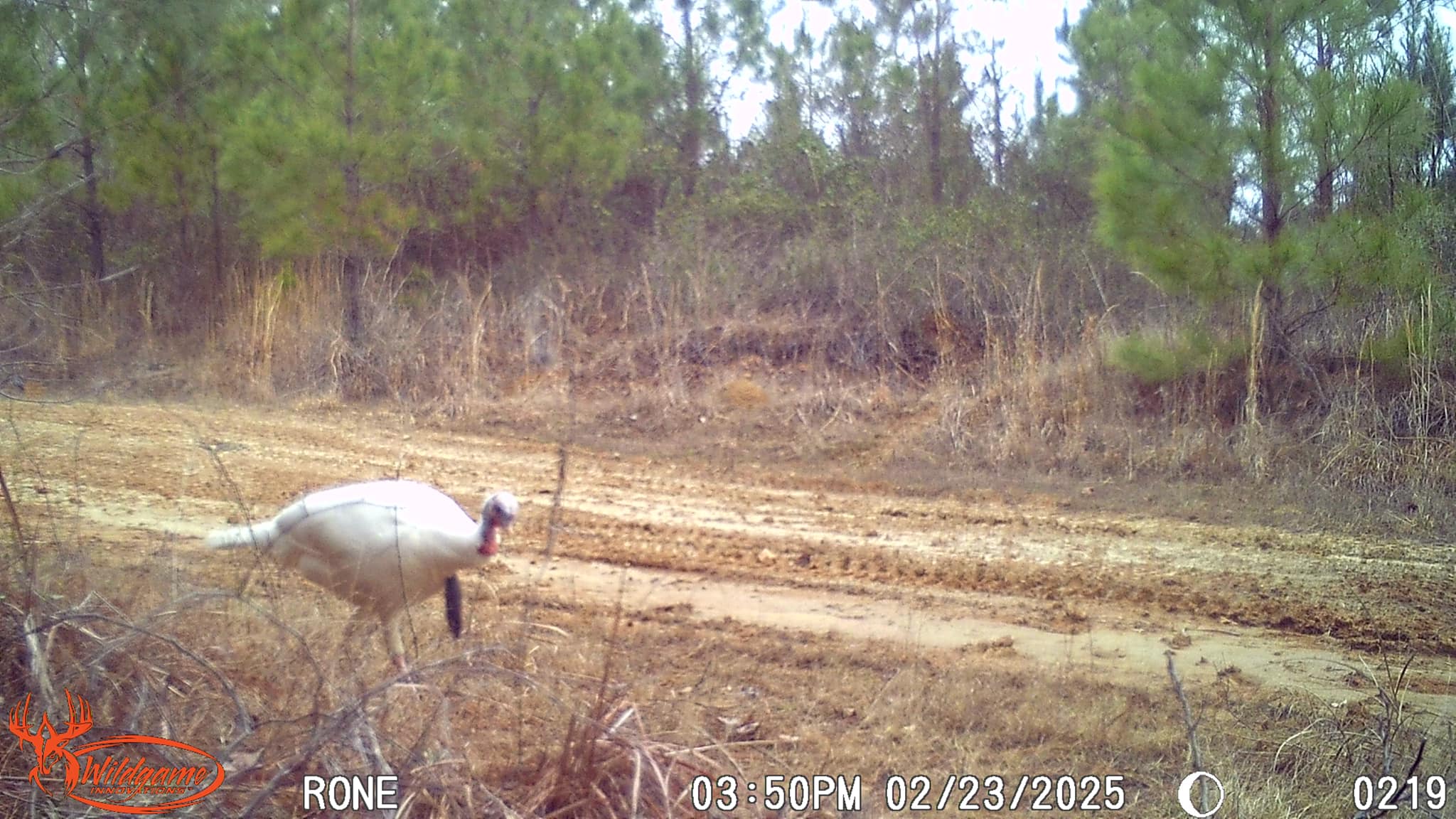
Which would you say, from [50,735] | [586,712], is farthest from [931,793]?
[50,735]

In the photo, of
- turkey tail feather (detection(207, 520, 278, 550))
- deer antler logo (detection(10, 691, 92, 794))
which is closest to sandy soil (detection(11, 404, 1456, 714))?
turkey tail feather (detection(207, 520, 278, 550))

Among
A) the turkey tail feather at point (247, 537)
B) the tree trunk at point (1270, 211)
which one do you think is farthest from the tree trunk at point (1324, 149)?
the turkey tail feather at point (247, 537)

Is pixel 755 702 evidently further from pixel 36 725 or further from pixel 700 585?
pixel 36 725

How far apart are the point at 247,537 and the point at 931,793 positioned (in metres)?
2.60

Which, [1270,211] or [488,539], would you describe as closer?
[488,539]

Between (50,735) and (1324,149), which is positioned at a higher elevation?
(1324,149)

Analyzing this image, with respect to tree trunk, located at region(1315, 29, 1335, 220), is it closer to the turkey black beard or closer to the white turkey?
the white turkey

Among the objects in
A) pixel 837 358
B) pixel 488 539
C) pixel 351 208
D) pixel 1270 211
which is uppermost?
pixel 351 208

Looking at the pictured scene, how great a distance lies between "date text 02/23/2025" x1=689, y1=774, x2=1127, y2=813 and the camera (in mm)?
3510

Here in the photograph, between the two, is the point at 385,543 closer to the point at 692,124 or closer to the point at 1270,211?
the point at 1270,211

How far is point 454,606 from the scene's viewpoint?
4.41 meters

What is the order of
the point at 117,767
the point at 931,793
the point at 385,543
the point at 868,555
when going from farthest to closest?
the point at 868,555
the point at 385,543
the point at 931,793
the point at 117,767

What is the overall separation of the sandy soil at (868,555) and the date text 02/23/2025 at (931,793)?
43.4 inches

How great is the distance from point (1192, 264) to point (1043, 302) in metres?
2.51
